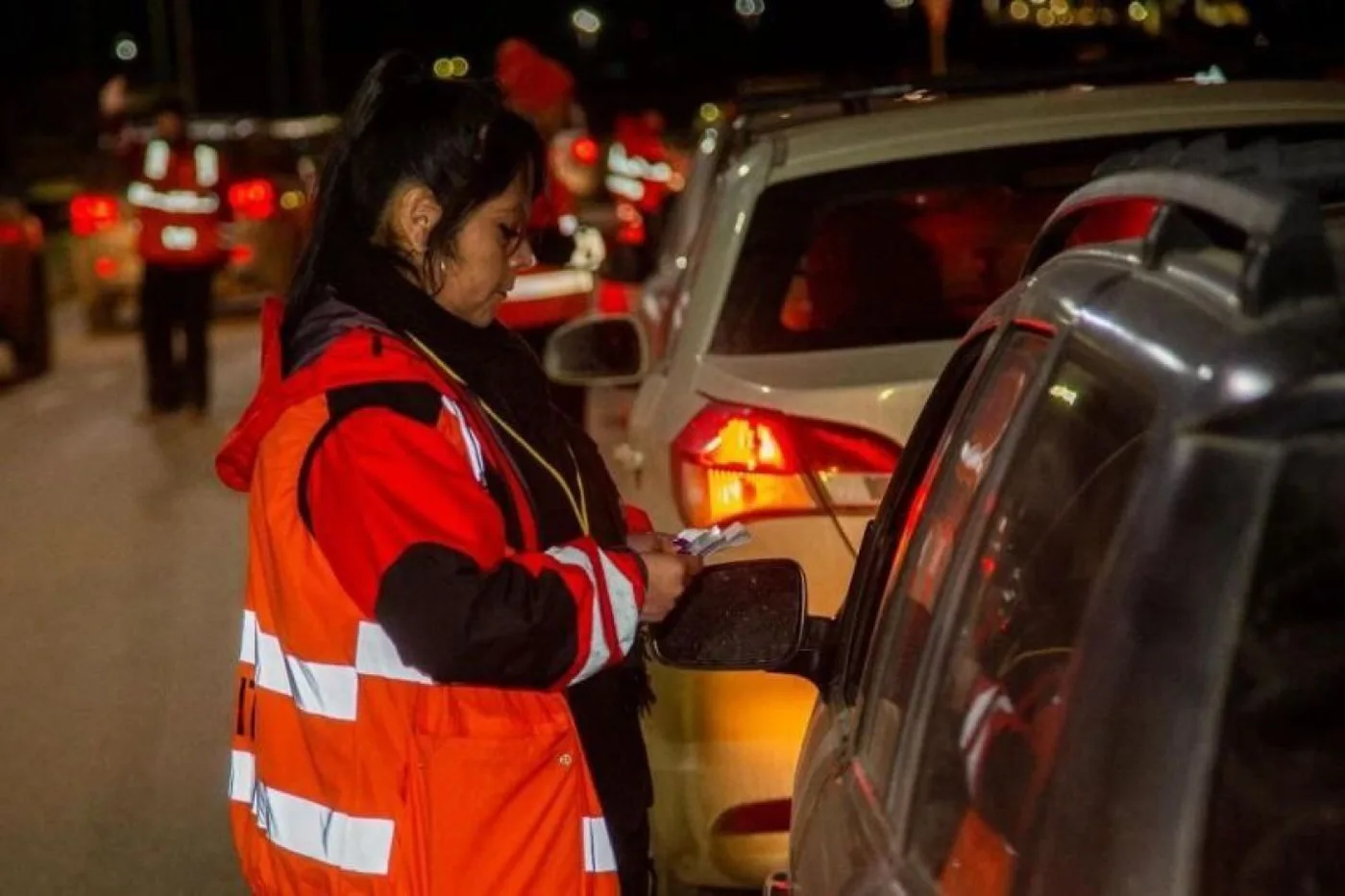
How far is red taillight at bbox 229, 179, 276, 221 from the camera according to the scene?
63.4ft

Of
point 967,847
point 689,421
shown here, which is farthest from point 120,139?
point 967,847

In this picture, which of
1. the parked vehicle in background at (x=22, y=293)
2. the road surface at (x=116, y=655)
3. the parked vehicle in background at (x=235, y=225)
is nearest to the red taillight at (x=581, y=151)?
the parked vehicle in background at (x=235, y=225)

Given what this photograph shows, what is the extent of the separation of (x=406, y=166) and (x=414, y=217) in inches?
2.6

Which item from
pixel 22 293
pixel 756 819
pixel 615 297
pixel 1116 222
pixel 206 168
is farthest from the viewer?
pixel 22 293

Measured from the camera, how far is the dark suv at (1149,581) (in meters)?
1.53

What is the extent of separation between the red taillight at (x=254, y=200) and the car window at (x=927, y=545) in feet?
56.6

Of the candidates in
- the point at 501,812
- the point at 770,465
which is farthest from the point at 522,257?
the point at 770,465

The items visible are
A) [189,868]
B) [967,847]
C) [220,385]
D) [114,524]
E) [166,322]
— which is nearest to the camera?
[967,847]

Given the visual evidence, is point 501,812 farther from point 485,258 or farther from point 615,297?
point 615,297

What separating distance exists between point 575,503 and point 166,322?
11133 millimetres

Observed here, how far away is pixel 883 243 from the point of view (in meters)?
4.63

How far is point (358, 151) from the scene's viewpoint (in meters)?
3.00

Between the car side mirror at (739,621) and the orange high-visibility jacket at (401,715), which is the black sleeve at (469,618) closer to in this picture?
the orange high-visibility jacket at (401,715)

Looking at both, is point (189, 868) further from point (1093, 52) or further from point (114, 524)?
point (1093, 52)
